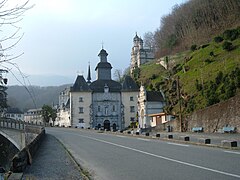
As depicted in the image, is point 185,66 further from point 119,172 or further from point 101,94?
Result: point 119,172

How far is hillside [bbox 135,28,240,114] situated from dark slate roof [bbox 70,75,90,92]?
15.9m

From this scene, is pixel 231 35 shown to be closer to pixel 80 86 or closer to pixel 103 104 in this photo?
pixel 103 104

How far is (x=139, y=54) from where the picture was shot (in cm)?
11306

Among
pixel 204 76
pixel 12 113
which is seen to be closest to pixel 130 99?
pixel 12 113

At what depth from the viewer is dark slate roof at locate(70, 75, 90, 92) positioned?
276 ft

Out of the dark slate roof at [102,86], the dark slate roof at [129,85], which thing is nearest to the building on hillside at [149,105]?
the dark slate roof at [129,85]

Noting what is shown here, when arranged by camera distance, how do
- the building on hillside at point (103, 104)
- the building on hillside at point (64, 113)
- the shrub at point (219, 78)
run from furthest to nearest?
the building on hillside at point (64, 113) < the building on hillside at point (103, 104) < the shrub at point (219, 78)

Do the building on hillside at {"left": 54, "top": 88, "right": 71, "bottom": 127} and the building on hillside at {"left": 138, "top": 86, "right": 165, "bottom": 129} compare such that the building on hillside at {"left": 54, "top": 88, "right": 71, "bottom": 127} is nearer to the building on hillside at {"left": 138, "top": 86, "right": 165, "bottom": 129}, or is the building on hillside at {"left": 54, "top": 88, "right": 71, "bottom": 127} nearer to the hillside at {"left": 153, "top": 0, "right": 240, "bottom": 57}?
the building on hillside at {"left": 138, "top": 86, "right": 165, "bottom": 129}

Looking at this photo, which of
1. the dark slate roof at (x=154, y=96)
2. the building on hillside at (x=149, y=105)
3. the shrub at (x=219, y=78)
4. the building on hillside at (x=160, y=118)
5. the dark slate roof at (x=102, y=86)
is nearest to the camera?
the shrub at (x=219, y=78)

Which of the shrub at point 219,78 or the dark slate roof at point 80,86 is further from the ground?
the dark slate roof at point 80,86

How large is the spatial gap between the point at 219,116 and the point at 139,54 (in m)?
80.6

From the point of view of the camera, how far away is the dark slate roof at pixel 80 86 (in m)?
84.1

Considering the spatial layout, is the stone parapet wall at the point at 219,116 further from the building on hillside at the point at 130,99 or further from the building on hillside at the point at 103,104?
the building on hillside at the point at 130,99

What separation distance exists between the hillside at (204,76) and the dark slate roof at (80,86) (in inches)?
625
